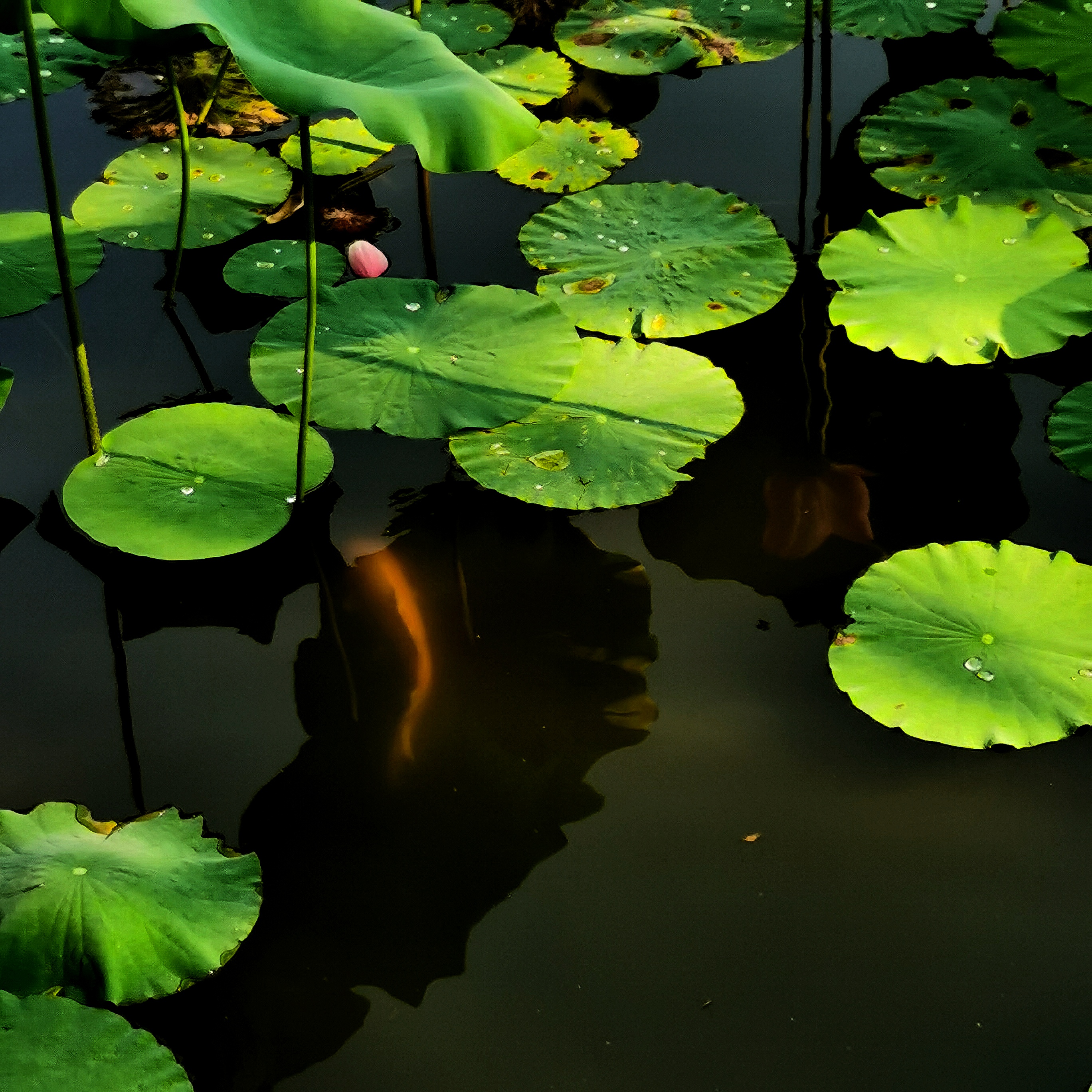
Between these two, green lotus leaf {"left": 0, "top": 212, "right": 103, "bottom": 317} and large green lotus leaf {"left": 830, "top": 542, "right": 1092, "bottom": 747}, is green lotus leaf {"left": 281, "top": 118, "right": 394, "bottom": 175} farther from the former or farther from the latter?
large green lotus leaf {"left": 830, "top": 542, "right": 1092, "bottom": 747}

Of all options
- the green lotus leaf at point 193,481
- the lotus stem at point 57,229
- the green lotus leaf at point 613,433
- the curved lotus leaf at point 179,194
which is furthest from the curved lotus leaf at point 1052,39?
the lotus stem at point 57,229

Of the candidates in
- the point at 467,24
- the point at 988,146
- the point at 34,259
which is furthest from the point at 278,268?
the point at 988,146

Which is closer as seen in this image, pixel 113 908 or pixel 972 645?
pixel 113 908

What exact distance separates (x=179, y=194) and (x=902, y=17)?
251cm

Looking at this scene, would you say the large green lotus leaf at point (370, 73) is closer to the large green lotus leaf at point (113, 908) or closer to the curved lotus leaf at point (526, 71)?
the large green lotus leaf at point (113, 908)

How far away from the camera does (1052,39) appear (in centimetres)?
373

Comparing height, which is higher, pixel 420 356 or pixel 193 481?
pixel 420 356

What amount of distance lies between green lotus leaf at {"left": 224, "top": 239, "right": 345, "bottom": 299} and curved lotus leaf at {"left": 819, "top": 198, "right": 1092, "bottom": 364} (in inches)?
51.9

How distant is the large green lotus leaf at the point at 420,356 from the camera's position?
267 cm

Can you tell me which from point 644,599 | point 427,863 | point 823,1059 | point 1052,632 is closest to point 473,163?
point 644,599

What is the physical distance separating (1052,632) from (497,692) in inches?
41.5

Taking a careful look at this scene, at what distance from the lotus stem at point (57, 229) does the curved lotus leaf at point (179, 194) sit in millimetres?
788

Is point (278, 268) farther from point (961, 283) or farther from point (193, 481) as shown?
point (961, 283)

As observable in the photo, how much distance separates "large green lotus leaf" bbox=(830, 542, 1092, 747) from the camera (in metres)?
2.10
